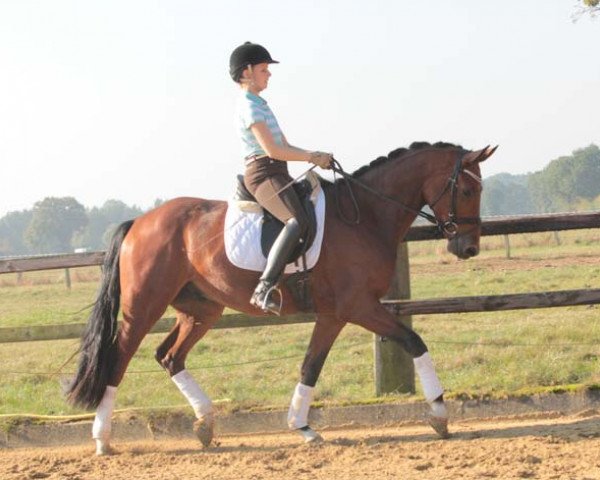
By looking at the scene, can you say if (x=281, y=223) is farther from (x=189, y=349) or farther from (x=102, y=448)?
(x=102, y=448)

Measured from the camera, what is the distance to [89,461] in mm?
6750

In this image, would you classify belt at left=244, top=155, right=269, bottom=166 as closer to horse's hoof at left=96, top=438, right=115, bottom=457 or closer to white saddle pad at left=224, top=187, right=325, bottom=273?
white saddle pad at left=224, top=187, right=325, bottom=273

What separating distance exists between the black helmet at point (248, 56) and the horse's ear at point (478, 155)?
1669mm

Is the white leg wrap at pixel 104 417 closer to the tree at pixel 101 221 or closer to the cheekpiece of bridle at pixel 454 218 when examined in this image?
the cheekpiece of bridle at pixel 454 218

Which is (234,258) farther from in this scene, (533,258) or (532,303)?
(533,258)

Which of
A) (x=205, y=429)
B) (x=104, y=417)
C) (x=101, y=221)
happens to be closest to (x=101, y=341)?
(x=104, y=417)

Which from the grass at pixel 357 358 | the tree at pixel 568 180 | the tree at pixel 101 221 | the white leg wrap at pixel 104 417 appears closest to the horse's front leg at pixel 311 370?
the grass at pixel 357 358

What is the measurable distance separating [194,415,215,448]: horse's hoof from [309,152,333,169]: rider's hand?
7.34 ft

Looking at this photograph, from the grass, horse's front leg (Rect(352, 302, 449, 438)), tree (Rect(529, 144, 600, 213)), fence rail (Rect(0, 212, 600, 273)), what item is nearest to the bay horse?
horse's front leg (Rect(352, 302, 449, 438))

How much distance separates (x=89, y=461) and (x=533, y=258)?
19913 millimetres

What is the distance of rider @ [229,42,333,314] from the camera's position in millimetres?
6477

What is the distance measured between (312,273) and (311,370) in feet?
2.65

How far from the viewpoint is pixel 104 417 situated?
7.00 m

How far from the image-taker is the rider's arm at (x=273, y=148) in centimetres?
648
